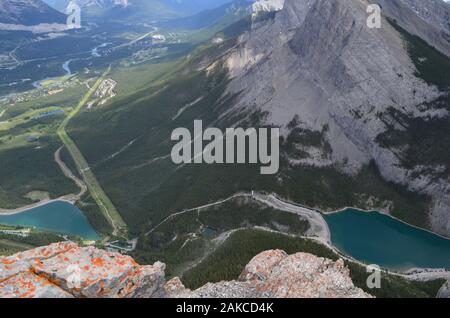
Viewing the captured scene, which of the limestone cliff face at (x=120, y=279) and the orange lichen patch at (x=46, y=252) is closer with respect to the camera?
the limestone cliff face at (x=120, y=279)

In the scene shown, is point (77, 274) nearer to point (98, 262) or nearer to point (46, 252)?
point (98, 262)

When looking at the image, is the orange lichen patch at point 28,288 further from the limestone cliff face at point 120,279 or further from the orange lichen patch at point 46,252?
the orange lichen patch at point 46,252

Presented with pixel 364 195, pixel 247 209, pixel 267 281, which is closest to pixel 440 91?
pixel 364 195

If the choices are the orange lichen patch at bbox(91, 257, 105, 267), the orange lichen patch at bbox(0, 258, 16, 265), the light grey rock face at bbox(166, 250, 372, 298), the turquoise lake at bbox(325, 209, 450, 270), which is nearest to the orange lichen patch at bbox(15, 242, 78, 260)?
the orange lichen patch at bbox(0, 258, 16, 265)

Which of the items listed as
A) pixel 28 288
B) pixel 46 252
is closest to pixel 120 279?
pixel 46 252

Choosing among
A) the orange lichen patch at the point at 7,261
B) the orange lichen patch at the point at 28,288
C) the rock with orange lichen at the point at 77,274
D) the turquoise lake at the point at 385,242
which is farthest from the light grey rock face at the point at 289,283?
the turquoise lake at the point at 385,242

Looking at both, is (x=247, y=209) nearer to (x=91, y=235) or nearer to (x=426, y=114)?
(x=91, y=235)

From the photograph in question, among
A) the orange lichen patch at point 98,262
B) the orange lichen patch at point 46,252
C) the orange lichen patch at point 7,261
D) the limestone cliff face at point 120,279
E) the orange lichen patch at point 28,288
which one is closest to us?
the orange lichen patch at point 28,288
